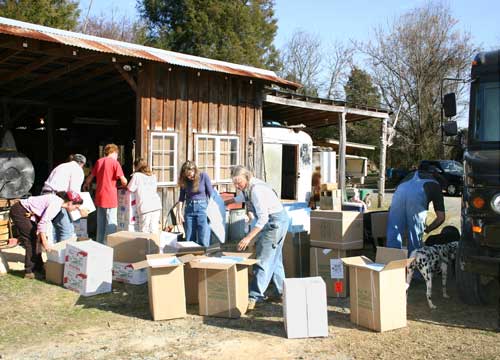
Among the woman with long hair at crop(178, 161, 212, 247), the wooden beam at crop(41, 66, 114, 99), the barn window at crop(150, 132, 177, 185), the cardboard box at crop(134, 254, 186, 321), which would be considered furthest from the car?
the cardboard box at crop(134, 254, 186, 321)

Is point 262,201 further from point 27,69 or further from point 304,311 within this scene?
point 27,69

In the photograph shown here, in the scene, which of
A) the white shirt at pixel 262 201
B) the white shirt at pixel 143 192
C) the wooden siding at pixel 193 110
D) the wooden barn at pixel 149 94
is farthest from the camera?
the wooden siding at pixel 193 110

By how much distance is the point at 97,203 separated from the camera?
808 centimetres

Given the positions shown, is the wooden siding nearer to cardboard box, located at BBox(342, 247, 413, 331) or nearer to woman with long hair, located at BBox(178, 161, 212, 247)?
woman with long hair, located at BBox(178, 161, 212, 247)

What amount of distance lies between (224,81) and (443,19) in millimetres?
26953

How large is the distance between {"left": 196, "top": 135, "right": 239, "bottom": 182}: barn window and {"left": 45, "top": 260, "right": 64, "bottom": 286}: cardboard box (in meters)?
4.83

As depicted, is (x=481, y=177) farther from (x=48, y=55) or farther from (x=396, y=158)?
(x=396, y=158)

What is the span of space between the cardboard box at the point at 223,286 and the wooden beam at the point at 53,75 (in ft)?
18.1

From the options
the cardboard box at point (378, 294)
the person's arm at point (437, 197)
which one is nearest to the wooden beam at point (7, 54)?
the cardboard box at point (378, 294)

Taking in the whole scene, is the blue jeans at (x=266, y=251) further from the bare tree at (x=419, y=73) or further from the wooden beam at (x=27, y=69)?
the bare tree at (x=419, y=73)

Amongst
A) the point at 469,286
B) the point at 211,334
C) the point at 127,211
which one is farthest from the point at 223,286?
the point at 127,211

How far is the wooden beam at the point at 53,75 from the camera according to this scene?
9.72 meters

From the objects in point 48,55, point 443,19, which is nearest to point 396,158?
point 443,19

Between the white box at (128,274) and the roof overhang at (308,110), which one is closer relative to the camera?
the white box at (128,274)
